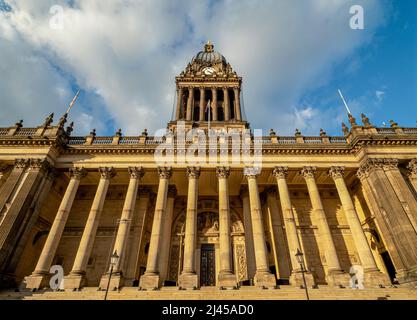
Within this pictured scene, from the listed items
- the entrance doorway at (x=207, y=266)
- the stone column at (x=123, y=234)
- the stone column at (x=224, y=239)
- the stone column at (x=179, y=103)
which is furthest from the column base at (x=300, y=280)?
the stone column at (x=179, y=103)

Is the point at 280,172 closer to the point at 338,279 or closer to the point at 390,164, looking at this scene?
the point at 338,279

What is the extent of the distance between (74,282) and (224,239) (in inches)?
448

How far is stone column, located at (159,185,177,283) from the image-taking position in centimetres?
2174

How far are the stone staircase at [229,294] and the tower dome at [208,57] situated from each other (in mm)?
40256

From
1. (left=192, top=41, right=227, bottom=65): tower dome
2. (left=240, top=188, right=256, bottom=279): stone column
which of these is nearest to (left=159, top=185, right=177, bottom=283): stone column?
Result: (left=240, top=188, right=256, bottom=279): stone column

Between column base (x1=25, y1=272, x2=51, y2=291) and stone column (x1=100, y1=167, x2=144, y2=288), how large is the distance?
14.3 ft

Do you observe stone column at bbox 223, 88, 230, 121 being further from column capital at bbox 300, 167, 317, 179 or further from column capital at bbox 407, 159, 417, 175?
column capital at bbox 407, 159, 417, 175

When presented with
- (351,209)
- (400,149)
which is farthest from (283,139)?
(400,149)

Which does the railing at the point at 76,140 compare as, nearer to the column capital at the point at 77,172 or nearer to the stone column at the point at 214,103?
the column capital at the point at 77,172

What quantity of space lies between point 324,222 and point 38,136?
26.9 m

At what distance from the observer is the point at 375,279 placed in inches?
668

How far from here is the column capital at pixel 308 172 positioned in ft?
72.2

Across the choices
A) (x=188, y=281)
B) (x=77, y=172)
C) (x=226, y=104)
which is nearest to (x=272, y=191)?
(x=188, y=281)
